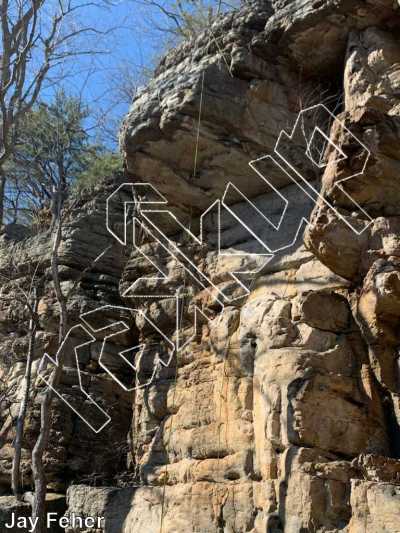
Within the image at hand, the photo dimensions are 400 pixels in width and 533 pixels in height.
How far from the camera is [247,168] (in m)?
7.66

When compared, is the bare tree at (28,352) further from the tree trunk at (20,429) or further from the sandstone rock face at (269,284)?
the sandstone rock face at (269,284)

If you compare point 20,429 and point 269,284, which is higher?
point 269,284

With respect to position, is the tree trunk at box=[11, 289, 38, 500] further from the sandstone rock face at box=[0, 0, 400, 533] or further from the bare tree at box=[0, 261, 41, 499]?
the sandstone rock face at box=[0, 0, 400, 533]

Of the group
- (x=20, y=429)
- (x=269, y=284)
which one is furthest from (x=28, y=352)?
(x=269, y=284)

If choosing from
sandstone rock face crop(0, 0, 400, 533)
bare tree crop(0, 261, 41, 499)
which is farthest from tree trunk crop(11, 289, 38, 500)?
sandstone rock face crop(0, 0, 400, 533)

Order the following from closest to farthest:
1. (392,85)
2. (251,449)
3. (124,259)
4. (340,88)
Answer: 1. (251,449)
2. (392,85)
3. (340,88)
4. (124,259)

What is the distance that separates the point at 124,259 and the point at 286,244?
16.3 ft

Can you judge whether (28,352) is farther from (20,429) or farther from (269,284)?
(269,284)

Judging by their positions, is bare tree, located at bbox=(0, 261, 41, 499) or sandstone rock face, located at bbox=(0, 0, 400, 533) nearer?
sandstone rock face, located at bbox=(0, 0, 400, 533)

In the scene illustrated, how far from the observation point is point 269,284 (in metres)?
6.89

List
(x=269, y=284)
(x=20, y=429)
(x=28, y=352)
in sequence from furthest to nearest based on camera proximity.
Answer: (x=28, y=352) < (x=20, y=429) < (x=269, y=284)

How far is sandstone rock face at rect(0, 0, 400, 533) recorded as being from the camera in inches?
217

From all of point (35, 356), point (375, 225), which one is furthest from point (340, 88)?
point (35, 356)

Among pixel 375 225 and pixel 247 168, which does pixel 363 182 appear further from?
pixel 247 168
